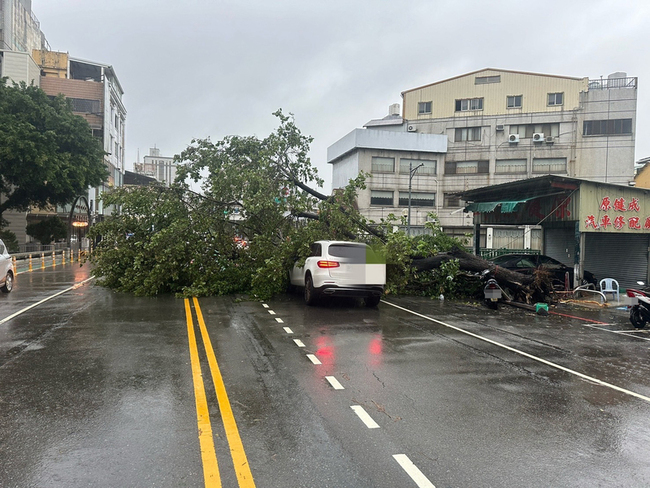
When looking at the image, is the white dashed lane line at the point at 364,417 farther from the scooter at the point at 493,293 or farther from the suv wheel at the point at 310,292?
the scooter at the point at 493,293

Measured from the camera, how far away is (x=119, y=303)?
47.0 ft

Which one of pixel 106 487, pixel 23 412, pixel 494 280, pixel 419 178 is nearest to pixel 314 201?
pixel 494 280

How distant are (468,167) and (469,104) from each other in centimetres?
616

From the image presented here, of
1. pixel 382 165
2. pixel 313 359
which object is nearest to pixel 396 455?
pixel 313 359

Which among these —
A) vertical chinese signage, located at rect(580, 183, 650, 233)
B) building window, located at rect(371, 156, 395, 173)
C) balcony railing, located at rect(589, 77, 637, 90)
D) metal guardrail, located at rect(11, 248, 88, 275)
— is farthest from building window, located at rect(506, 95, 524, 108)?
metal guardrail, located at rect(11, 248, 88, 275)

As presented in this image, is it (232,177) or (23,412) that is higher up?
(232,177)

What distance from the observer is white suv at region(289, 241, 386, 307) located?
43.6ft

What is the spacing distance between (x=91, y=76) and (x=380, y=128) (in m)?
40.4

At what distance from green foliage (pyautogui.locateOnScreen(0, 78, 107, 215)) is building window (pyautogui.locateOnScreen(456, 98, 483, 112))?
3231 centimetres

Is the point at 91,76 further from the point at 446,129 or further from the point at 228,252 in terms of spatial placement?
the point at 228,252

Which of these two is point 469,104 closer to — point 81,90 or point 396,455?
point 81,90

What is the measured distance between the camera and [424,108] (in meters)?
49.3

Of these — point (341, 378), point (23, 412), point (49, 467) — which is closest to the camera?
point (49, 467)

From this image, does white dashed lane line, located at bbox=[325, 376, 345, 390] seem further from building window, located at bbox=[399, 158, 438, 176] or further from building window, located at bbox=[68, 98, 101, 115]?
building window, located at bbox=[68, 98, 101, 115]
